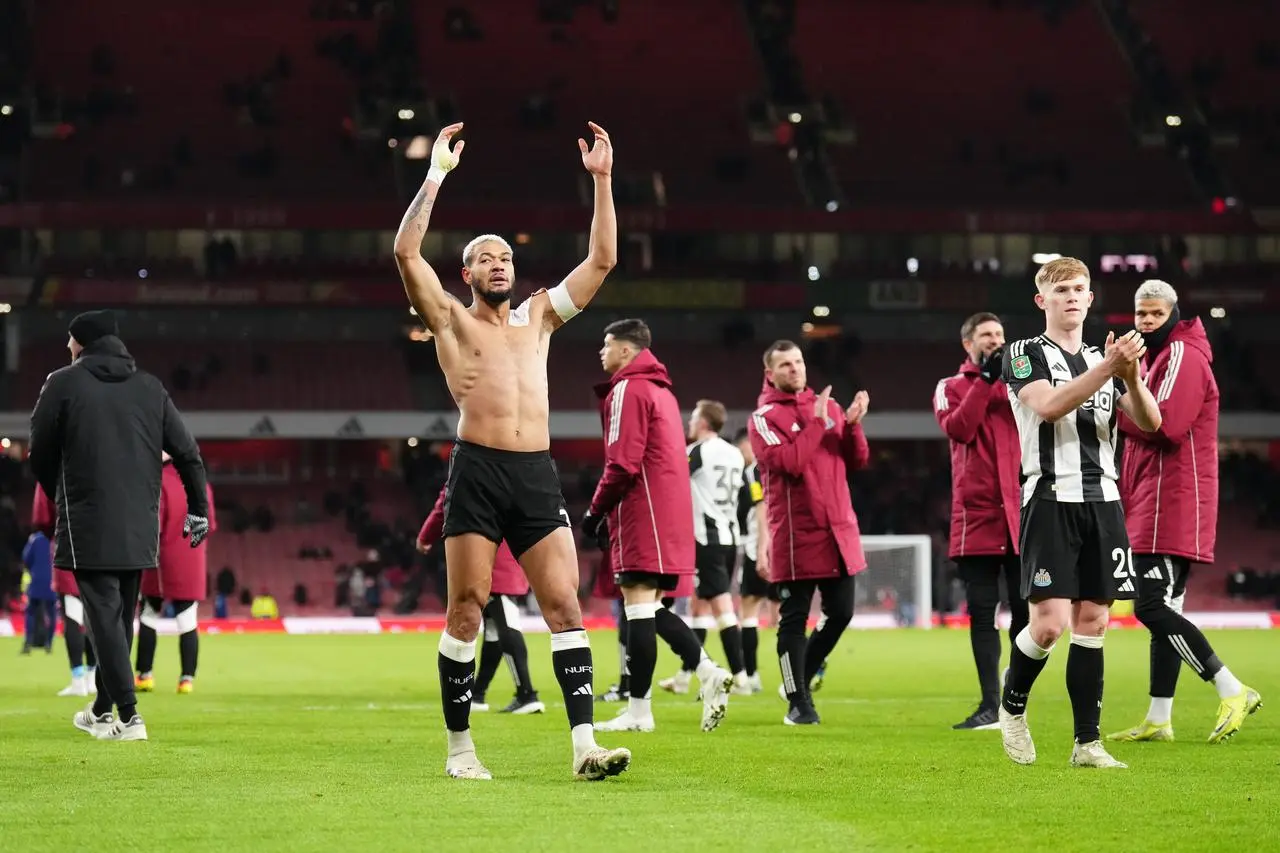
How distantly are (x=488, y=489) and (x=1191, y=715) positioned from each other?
522 centimetres

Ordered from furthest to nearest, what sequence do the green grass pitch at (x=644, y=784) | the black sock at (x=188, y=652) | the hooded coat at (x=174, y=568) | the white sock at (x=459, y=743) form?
1. the black sock at (x=188, y=652)
2. the hooded coat at (x=174, y=568)
3. the white sock at (x=459, y=743)
4. the green grass pitch at (x=644, y=784)

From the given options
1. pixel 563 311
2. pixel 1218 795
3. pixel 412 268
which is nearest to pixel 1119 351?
pixel 1218 795

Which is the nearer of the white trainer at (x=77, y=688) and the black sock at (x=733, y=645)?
the black sock at (x=733, y=645)

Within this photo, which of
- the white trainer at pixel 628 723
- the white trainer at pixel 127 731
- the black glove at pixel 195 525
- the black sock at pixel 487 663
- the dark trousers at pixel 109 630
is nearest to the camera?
the dark trousers at pixel 109 630

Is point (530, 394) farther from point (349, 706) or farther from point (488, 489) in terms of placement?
point (349, 706)

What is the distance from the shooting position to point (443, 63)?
150 feet

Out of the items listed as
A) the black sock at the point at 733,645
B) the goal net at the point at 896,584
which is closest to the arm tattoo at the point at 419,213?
the black sock at the point at 733,645

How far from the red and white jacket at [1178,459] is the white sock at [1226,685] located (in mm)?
583

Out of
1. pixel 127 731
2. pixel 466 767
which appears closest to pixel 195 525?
pixel 127 731

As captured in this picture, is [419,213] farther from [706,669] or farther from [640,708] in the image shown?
[640,708]

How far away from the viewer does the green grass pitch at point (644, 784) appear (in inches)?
225

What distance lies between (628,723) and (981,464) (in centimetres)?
251

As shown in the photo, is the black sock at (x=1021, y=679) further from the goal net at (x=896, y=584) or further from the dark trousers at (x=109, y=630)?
the goal net at (x=896, y=584)

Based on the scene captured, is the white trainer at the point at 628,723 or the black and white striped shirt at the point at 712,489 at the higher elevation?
the black and white striped shirt at the point at 712,489
